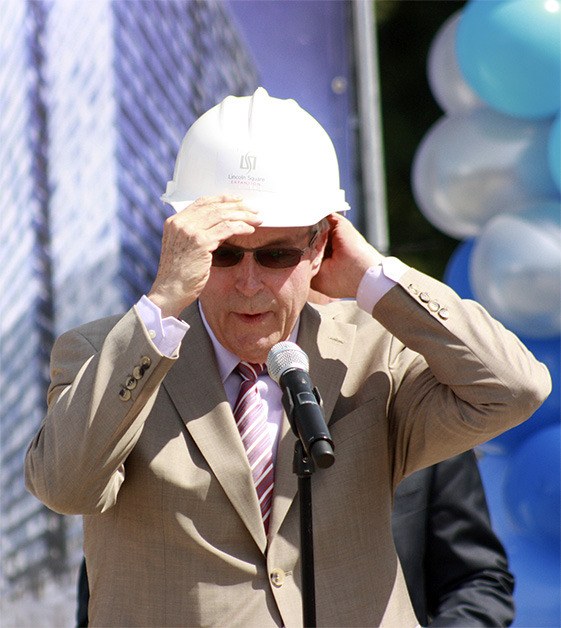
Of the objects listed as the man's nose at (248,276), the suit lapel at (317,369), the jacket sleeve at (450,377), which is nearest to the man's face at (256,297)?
the man's nose at (248,276)

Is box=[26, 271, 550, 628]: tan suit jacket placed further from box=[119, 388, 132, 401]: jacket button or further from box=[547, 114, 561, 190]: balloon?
box=[547, 114, 561, 190]: balloon

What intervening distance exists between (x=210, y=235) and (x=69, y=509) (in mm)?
602

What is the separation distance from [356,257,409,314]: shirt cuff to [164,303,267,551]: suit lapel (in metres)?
0.35

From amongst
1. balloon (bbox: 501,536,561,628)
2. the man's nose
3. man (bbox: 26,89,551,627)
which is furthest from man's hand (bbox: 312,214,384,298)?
balloon (bbox: 501,536,561,628)

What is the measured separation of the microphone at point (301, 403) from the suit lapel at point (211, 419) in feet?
1.26

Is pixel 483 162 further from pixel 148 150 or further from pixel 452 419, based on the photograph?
pixel 452 419

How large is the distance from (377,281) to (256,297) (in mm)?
307

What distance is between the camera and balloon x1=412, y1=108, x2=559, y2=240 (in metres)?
4.72

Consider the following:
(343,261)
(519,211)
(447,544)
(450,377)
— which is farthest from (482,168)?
(450,377)

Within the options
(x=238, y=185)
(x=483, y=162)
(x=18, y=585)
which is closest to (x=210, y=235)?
(x=238, y=185)

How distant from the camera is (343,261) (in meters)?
2.71

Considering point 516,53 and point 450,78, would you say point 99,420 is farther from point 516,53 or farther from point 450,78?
point 450,78

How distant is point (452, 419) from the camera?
2576mm

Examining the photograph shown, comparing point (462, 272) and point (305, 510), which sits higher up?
point (305, 510)
